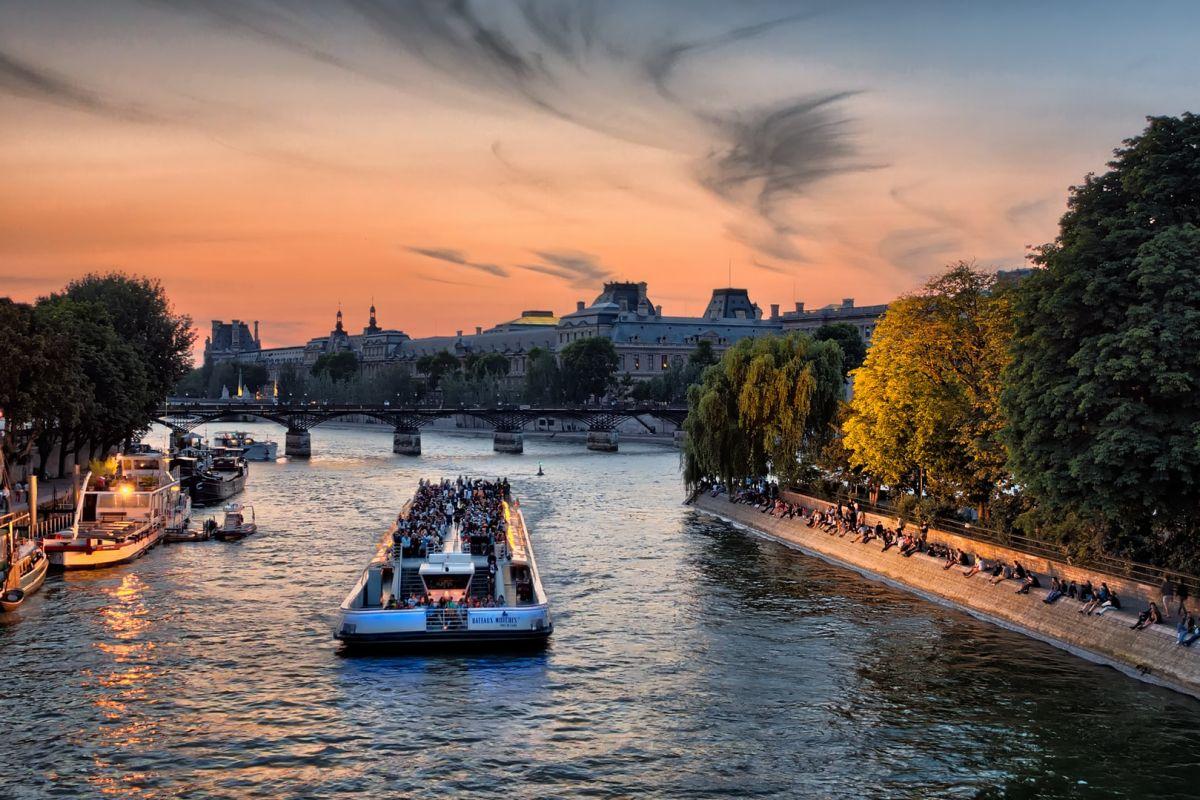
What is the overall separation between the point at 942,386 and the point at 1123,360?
714 inches

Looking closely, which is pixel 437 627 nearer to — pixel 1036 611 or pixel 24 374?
pixel 1036 611

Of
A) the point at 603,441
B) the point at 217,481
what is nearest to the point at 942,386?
the point at 217,481

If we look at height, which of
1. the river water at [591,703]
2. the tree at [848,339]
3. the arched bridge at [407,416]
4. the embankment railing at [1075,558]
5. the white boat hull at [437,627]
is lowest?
the river water at [591,703]

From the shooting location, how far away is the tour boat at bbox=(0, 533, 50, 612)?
47.0 meters

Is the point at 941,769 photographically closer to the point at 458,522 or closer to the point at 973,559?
the point at 973,559

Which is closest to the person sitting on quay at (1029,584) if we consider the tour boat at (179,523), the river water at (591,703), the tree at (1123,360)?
the river water at (591,703)

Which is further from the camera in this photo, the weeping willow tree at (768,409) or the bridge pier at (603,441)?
the bridge pier at (603,441)

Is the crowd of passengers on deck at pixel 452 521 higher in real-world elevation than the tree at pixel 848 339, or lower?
lower

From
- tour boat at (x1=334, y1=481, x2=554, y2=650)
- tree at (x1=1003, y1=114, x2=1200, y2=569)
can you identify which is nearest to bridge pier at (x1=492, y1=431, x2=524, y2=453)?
tour boat at (x1=334, y1=481, x2=554, y2=650)

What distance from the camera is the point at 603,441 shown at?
171 metres

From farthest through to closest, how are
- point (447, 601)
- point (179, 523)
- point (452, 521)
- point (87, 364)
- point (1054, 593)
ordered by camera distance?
point (87, 364), point (179, 523), point (452, 521), point (447, 601), point (1054, 593)

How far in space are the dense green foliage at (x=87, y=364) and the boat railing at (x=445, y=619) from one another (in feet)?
121

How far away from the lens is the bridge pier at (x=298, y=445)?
158m

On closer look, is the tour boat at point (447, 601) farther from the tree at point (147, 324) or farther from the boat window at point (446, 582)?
the tree at point (147, 324)
